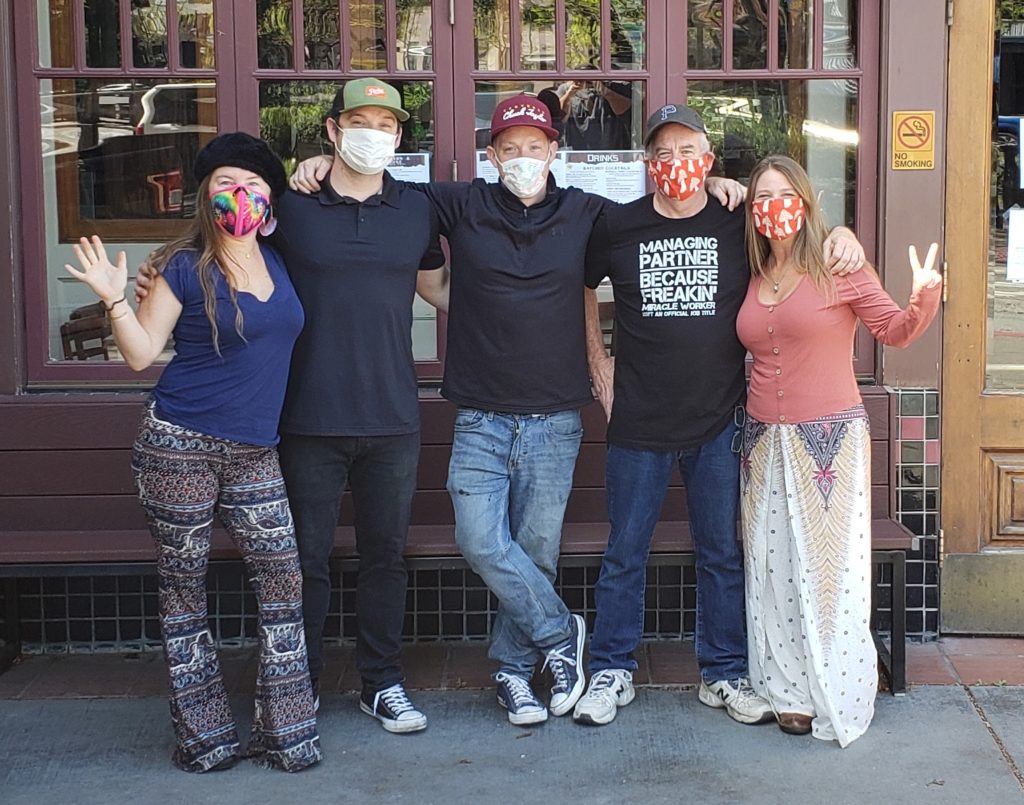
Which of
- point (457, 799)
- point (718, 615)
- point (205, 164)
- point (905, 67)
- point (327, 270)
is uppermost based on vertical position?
point (905, 67)

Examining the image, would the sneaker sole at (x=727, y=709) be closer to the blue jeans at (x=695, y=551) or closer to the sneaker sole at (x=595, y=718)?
the blue jeans at (x=695, y=551)

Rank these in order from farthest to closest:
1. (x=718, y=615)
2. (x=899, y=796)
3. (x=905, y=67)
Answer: (x=905, y=67), (x=718, y=615), (x=899, y=796)

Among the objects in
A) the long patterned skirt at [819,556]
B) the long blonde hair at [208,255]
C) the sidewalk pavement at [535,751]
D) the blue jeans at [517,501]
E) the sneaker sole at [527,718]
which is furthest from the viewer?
the sneaker sole at [527,718]

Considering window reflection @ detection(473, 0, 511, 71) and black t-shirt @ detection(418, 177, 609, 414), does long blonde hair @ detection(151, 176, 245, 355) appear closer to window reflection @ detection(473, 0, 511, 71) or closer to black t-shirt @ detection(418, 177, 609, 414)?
black t-shirt @ detection(418, 177, 609, 414)

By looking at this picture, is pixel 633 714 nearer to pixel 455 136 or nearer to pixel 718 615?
pixel 718 615

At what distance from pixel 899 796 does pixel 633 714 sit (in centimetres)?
95

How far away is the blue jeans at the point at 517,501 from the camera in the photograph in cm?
436

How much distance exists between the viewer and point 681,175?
4211 millimetres

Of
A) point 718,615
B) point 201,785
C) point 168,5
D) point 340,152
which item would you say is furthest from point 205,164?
point 718,615

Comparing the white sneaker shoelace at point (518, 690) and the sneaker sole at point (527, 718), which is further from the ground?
the white sneaker shoelace at point (518, 690)

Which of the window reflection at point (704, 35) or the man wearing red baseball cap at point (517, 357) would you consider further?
the window reflection at point (704, 35)

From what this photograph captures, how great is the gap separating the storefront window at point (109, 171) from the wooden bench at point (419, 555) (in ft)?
2.57

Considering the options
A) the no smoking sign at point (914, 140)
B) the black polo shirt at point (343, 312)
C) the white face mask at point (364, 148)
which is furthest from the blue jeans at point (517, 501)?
the no smoking sign at point (914, 140)

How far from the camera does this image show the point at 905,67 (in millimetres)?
5020
